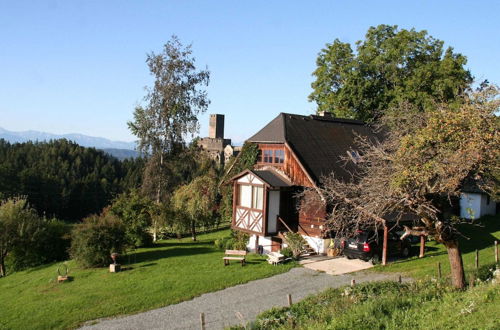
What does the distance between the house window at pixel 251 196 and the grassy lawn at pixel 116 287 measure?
2824 mm

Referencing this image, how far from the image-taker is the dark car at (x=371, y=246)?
794 inches

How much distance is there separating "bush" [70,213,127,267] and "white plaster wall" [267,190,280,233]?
8.02m

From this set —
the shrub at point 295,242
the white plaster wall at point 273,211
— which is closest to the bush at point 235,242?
the white plaster wall at point 273,211

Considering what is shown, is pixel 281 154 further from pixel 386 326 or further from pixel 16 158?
pixel 16 158

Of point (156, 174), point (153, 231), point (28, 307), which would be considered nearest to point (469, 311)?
point (28, 307)

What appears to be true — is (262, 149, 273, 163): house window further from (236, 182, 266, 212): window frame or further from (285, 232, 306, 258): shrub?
(285, 232, 306, 258): shrub

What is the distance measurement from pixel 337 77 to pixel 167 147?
15.8m

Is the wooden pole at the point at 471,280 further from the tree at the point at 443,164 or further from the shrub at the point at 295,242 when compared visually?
the shrub at the point at 295,242

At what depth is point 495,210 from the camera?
3334 cm

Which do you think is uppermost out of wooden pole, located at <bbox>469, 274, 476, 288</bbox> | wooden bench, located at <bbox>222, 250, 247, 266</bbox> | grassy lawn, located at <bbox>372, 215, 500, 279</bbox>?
wooden pole, located at <bbox>469, 274, 476, 288</bbox>

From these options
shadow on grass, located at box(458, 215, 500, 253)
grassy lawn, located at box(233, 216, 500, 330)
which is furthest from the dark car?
grassy lawn, located at box(233, 216, 500, 330)

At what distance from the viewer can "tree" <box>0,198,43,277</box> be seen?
2597 cm

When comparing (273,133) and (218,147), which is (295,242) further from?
(218,147)

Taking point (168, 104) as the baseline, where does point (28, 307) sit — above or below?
below
